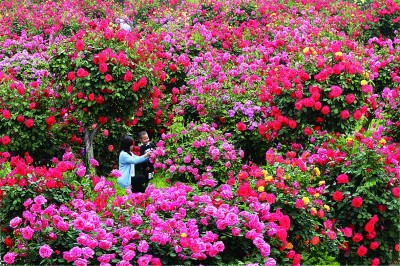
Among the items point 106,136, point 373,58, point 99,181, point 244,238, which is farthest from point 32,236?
point 373,58

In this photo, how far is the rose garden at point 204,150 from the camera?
4504 millimetres

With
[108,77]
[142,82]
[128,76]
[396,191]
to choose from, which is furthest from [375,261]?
[108,77]

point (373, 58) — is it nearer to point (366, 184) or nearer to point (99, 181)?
point (366, 184)

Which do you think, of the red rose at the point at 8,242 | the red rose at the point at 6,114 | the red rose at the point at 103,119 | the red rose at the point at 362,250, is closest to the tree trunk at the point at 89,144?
the red rose at the point at 103,119

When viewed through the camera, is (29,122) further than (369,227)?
Yes

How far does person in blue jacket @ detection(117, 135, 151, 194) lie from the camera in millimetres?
7219

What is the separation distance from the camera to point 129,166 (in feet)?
24.1

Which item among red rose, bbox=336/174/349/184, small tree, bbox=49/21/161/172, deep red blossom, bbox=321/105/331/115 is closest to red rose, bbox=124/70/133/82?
small tree, bbox=49/21/161/172

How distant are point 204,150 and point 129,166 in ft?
3.44

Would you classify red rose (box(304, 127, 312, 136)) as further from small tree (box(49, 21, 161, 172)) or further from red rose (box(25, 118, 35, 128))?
red rose (box(25, 118, 35, 128))

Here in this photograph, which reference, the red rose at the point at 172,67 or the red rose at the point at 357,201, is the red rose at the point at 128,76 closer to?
the red rose at the point at 172,67

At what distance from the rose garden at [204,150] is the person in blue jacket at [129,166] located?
373mm

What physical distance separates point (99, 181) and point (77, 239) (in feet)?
4.02

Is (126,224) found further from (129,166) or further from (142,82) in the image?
(142,82)
